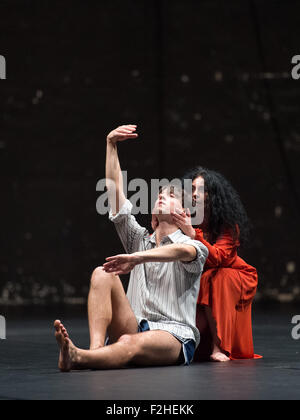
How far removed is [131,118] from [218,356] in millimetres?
3883

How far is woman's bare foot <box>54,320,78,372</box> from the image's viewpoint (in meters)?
2.85

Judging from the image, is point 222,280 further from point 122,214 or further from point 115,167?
point 115,167

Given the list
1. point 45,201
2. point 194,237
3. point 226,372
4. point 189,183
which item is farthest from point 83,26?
point 226,372

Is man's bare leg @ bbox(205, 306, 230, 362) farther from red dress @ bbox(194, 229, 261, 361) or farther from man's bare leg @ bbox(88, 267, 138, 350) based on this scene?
man's bare leg @ bbox(88, 267, 138, 350)

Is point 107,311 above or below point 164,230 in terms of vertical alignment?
below

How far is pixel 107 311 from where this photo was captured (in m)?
3.14

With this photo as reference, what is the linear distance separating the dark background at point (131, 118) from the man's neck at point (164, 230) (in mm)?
3726

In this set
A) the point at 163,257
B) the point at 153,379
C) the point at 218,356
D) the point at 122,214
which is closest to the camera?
the point at 153,379

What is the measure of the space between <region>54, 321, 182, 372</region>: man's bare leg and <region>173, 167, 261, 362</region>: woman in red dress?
1.21ft
